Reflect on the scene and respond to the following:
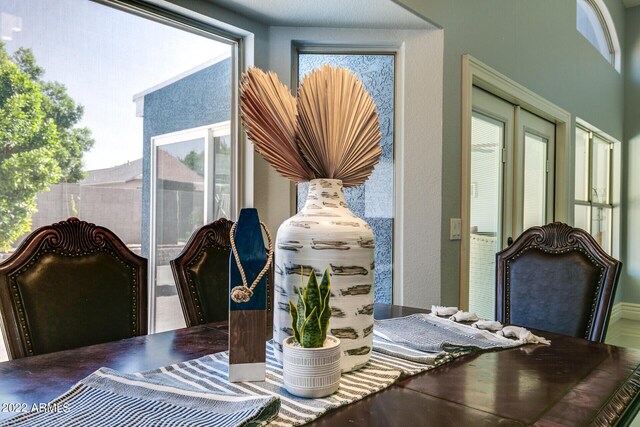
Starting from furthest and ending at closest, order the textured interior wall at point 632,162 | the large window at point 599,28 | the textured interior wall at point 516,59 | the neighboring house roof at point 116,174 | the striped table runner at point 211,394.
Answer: the textured interior wall at point 632,162 < the large window at point 599,28 < the textured interior wall at point 516,59 < the neighboring house roof at point 116,174 < the striped table runner at point 211,394

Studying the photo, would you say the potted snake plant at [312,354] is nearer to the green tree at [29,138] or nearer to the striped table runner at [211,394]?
the striped table runner at [211,394]

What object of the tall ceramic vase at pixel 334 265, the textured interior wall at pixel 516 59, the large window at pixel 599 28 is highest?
the large window at pixel 599 28

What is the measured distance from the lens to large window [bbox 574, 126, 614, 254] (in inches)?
178

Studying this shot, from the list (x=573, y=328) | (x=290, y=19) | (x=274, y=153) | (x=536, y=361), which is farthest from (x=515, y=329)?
(x=290, y=19)

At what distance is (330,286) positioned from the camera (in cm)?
91

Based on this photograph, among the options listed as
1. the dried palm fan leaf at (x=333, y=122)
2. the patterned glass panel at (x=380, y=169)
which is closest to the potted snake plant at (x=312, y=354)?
the dried palm fan leaf at (x=333, y=122)

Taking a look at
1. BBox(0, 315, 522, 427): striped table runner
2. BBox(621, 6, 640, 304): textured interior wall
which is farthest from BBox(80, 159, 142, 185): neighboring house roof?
BBox(621, 6, 640, 304): textured interior wall

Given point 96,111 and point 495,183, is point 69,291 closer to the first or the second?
point 96,111

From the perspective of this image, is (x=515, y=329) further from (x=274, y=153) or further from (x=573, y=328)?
(x=274, y=153)

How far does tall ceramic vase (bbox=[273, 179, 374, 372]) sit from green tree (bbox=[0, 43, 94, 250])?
1098mm

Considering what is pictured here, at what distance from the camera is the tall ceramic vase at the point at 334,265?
91 centimetres

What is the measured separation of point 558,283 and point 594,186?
4.03 metres

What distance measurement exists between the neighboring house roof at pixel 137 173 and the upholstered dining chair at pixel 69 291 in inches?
19.0

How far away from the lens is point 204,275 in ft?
5.13
